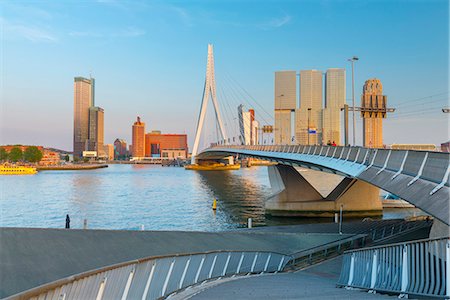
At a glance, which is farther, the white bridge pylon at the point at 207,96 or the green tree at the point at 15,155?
the green tree at the point at 15,155

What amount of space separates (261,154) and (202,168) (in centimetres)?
10084

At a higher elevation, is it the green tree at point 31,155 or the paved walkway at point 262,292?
the green tree at point 31,155

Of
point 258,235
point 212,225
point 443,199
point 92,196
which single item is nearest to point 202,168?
point 92,196

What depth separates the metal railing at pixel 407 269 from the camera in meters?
6.39

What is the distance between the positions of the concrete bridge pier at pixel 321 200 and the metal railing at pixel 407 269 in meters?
30.5

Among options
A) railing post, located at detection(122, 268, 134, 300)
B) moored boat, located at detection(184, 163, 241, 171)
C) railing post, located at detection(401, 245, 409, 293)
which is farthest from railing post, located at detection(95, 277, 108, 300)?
moored boat, located at detection(184, 163, 241, 171)

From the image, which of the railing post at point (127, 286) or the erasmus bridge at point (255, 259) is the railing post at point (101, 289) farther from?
the railing post at point (127, 286)

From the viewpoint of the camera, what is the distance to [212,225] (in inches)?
1391

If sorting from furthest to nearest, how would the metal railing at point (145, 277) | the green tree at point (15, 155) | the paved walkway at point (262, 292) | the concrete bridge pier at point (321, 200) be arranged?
the green tree at point (15, 155) < the concrete bridge pier at point (321, 200) < the paved walkway at point (262, 292) < the metal railing at point (145, 277)

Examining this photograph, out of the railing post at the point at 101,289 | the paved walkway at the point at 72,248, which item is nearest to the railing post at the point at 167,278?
the railing post at the point at 101,289

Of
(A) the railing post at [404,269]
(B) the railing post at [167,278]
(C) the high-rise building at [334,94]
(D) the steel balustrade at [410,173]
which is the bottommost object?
(B) the railing post at [167,278]

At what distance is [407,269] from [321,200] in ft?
112

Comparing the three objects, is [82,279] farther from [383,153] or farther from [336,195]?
[336,195]

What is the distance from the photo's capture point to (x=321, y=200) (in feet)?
134
